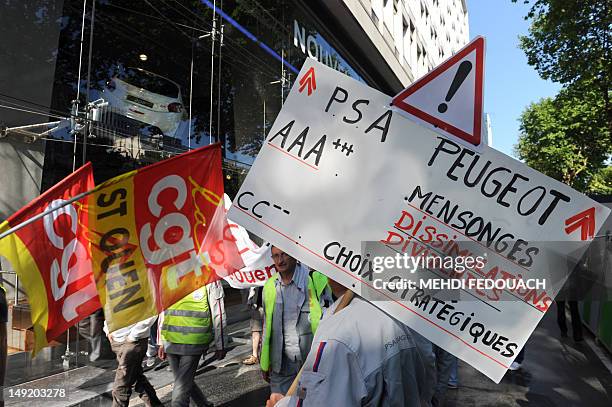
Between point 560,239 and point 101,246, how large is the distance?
2647 millimetres

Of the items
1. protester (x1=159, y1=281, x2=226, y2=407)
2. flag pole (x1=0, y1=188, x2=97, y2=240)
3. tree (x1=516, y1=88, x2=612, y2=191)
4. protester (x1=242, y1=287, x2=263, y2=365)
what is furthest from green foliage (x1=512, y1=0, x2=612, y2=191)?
flag pole (x1=0, y1=188, x2=97, y2=240)

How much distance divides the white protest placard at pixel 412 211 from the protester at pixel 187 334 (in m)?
2.72

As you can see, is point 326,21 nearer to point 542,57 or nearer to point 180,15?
point 180,15

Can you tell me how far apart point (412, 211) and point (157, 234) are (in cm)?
200

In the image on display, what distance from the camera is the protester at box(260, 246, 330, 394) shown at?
3.95 metres

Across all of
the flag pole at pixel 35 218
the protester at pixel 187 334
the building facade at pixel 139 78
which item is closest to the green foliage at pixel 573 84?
the building facade at pixel 139 78

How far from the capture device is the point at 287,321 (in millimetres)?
4016

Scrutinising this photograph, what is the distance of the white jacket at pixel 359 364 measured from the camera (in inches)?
63.9

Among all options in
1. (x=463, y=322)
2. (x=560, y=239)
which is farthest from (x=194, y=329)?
(x=560, y=239)

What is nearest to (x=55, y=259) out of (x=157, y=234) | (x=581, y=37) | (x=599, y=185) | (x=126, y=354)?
(x=157, y=234)

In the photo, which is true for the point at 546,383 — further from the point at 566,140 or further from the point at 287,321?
the point at 566,140

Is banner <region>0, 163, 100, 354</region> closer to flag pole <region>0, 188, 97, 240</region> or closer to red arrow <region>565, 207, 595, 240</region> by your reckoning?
flag pole <region>0, 188, 97, 240</region>

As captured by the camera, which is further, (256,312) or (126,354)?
(256,312)

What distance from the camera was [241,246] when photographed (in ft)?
14.6
